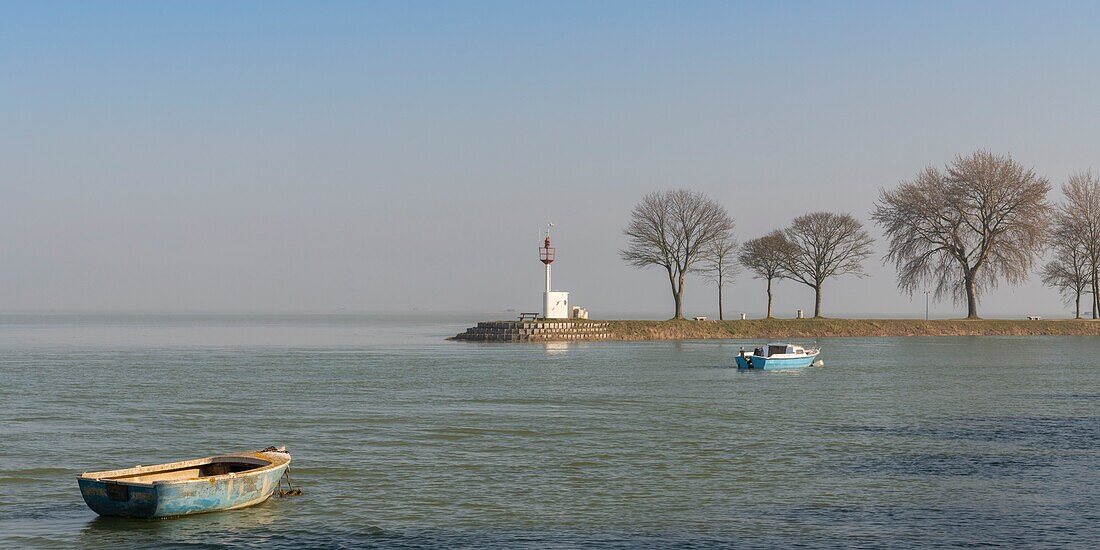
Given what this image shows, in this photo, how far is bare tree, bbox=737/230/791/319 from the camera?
11547cm

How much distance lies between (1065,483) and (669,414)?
17.1m

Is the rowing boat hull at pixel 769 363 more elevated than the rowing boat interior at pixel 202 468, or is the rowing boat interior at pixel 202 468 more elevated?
the rowing boat hull at pixel 769 363

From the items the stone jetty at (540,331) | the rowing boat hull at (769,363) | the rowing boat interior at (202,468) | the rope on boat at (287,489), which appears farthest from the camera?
the stone jetty at (540,331)

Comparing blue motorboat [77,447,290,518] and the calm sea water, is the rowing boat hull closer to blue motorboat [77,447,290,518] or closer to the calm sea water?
the calm sea water

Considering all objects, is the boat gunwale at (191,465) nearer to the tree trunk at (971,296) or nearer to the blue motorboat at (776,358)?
the blue motorboat at (776,358)

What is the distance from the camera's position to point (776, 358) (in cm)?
6700

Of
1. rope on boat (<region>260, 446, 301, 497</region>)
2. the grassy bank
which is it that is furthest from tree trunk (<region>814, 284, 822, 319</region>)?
rope on boat (<region>260, 446, 301, 497</region>)

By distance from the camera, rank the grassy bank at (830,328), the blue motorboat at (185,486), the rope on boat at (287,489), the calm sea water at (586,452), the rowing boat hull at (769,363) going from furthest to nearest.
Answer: the grassy bank at (830,328) < the rowing boat hull at (769,363) < the rope on boat at (287,489) < the blue motorboat at (185,486) < the calm sea water at (586,452)

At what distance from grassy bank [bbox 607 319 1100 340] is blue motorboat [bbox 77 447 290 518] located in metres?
81.4

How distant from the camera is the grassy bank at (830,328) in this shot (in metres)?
107

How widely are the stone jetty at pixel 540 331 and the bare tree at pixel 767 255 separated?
69.6ft

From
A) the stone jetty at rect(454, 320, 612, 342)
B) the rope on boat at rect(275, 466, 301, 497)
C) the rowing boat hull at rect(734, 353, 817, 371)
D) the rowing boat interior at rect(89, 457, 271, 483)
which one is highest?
the stone jetty at rect(454, 320, 612, 342)

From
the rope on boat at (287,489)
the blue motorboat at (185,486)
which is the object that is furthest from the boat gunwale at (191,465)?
the rope on boat at (287,489)

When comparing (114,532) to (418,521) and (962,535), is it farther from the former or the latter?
(962,535)
